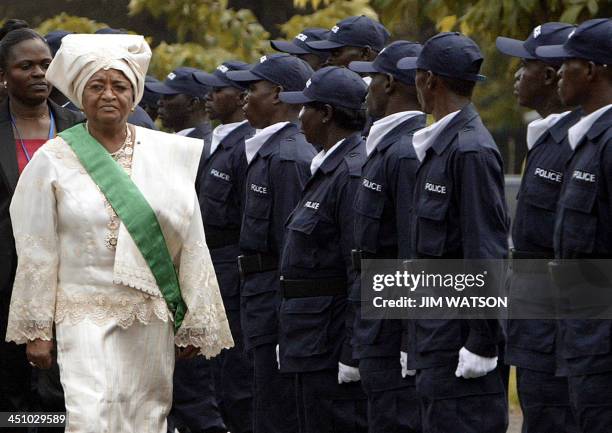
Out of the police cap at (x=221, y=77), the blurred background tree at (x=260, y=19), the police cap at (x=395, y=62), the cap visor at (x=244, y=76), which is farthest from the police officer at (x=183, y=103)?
the police cap at (x=395, y=62)

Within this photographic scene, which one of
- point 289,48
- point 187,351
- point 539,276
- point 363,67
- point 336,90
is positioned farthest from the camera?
point 289,48

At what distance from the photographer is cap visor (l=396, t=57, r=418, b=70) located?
7973 millimetres

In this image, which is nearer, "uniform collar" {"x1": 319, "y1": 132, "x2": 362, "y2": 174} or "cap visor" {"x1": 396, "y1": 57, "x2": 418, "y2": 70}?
"cap visor" {"x1": 396, "y1": 57, "x2": 418, "y2": 70}

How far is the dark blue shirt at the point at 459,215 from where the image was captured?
7.06 meters

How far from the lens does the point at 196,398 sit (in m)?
10.7

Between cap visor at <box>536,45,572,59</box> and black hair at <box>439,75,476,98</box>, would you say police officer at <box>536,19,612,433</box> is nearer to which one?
cap visor at <box>536,45,572,59</box>

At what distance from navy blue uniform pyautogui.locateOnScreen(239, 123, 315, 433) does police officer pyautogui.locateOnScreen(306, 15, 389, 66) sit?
1.17 m

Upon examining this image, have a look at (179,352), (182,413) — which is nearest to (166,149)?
(179,352)

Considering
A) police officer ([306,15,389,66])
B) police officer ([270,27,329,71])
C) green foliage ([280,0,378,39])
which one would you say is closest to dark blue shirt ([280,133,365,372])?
police officer ([306,15,389,66])

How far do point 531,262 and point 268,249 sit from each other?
7.50 feet

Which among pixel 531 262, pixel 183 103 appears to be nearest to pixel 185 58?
pixel 183 103

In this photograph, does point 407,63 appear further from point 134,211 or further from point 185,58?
point 185,58

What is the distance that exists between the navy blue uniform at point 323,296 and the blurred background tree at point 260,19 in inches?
127

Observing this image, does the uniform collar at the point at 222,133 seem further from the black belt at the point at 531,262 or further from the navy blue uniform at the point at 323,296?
the black belt at the point at 531,262
